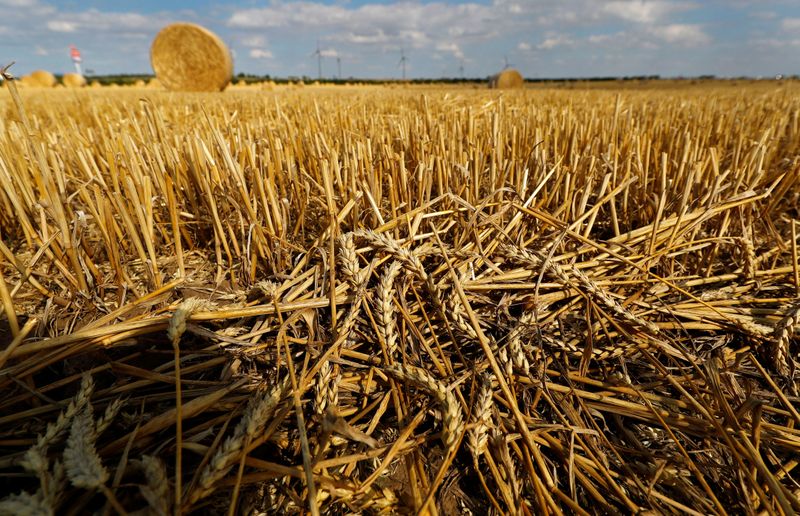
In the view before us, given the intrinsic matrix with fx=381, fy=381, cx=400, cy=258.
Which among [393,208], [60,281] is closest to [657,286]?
[393,208]

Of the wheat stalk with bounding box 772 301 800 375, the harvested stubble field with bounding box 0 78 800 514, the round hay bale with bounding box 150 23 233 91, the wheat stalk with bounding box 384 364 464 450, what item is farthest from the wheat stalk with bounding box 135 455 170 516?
the round hay bale with bounding box 150 23 233 91

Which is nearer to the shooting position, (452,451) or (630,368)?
(452,451)

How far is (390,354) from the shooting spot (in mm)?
954

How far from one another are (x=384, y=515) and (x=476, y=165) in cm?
110

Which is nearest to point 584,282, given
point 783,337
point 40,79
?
point 783,337

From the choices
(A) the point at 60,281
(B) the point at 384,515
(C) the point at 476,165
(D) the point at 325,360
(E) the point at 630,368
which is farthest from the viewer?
(C) the point at 476,165

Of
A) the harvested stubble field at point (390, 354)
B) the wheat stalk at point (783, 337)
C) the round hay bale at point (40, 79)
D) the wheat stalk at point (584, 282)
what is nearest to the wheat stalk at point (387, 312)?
the harvested stubble field at point (390, 354)

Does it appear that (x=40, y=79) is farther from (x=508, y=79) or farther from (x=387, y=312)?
(x=387, y=312)

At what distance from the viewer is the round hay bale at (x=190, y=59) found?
9.35 m

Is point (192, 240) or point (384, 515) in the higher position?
point (192, 240)

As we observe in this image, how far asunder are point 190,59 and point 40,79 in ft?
35.7

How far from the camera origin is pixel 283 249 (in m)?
1.21

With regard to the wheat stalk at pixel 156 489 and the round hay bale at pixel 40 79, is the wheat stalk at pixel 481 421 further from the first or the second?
the round hay bale at pixel 40 79

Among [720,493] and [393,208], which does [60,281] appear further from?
[720,493]
